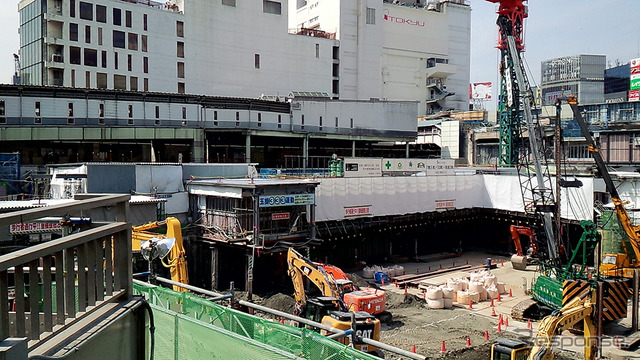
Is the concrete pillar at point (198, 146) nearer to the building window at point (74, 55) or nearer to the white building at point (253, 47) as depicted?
the white building at point (253, 47)

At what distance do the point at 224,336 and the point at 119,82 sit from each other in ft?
186

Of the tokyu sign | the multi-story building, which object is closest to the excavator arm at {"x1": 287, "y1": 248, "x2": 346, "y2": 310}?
the tokyu sign

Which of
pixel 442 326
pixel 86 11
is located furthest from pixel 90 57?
pixel 442 326

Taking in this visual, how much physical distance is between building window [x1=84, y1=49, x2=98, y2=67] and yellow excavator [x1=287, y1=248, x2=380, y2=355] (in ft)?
133

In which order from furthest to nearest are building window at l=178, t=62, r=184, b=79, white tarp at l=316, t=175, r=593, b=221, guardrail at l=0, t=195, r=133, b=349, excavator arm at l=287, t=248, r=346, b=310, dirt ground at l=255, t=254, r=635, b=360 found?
building window at l=178, t=62, r=184, b=79, white tarp at l=316, t=175, r=593, b=221, excavator arm at l=287, t=248, r=346, b=310, dirt ground at l=255, t=254, r=635, b=360, guardrail at l=0, t=195, r=133, b=349

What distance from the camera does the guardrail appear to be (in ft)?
12.8

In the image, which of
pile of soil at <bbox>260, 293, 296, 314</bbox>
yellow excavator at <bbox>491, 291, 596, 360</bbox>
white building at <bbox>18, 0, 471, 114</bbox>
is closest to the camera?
yellow excavator at <bbox>491, 291, 596, 360</bbox>

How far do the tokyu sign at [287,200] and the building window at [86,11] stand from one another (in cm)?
3767

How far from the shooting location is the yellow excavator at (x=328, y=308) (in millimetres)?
15625

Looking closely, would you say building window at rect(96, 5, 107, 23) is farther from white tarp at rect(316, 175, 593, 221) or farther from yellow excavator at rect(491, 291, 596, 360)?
yellow excavator at rect(491, 291, 596, 360)

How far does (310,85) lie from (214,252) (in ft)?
153

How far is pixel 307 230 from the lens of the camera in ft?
105

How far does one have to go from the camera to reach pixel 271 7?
69.4 meters

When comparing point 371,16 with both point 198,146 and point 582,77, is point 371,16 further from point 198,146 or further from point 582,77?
point 582,77
